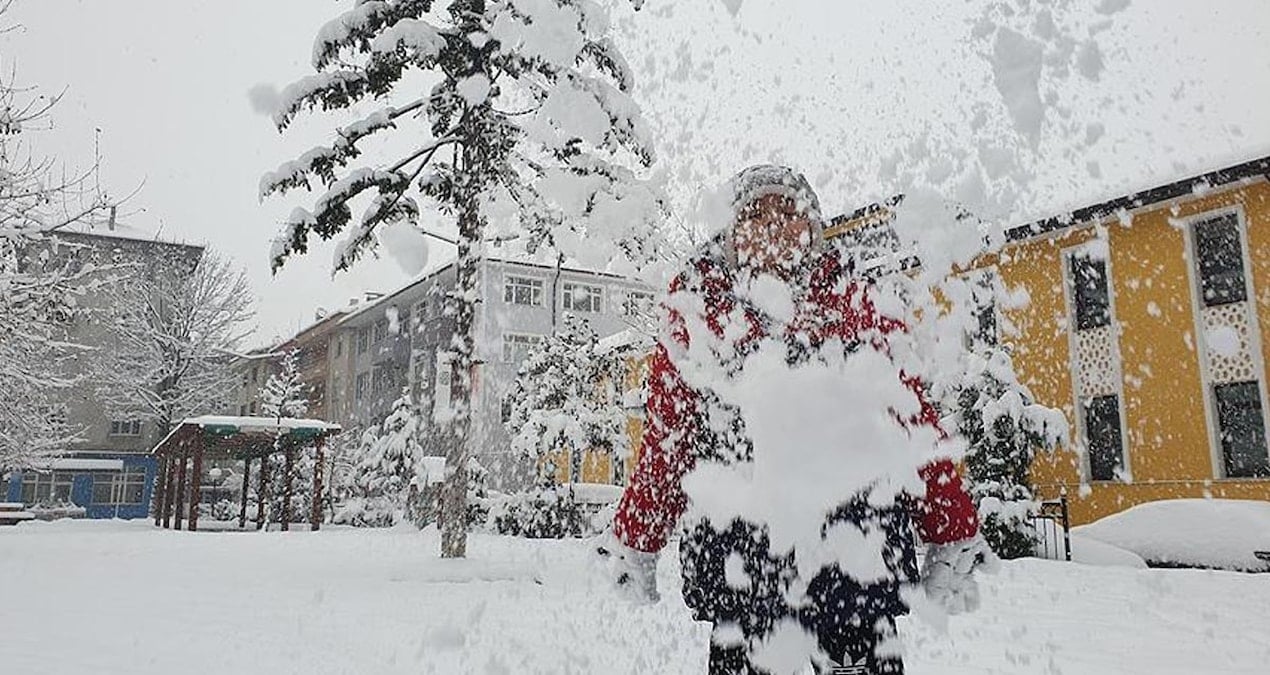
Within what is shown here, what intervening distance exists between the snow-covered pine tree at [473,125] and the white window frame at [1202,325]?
33.4 ft

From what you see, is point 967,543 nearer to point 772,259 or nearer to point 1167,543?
point 772,259

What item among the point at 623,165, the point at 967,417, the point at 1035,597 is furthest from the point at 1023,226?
the point at 1035,597

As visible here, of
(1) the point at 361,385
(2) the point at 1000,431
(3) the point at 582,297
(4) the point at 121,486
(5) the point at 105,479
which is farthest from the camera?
(1) the point at 361,385

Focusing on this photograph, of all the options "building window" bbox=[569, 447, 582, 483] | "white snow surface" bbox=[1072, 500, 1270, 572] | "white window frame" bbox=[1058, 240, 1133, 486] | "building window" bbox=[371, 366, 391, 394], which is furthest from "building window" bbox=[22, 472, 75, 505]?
"white snow surface" bbox=[1072, 500, 1270, 572]

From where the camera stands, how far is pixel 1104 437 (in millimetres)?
16922

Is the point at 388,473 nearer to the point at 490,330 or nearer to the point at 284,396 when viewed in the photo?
the point at 284,396

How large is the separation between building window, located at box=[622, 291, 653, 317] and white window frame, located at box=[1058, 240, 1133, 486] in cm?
800

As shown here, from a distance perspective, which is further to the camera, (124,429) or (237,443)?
(124,429)

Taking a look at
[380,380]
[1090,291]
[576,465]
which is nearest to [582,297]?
[380,380]

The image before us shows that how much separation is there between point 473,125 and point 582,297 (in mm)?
32371

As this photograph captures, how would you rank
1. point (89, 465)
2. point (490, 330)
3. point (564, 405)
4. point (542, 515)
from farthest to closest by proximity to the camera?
1. point (89, 465)
2. point (490, 330)
3. point (564, 405)
4. point (542, 515)

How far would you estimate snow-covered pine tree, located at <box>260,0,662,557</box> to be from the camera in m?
10.6

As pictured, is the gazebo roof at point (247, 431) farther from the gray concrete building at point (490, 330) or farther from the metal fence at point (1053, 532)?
the metal fence at point (1053, 532)

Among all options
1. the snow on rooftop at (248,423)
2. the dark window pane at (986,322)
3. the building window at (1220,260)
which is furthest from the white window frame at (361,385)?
the building window at (1220,260)
